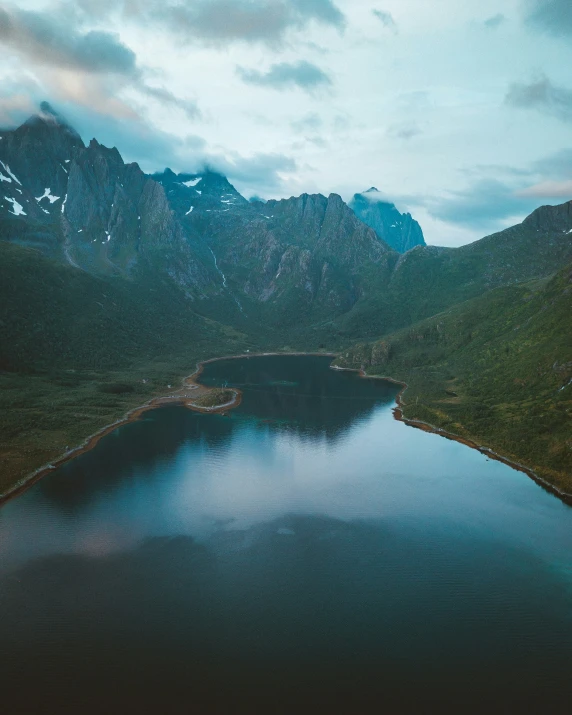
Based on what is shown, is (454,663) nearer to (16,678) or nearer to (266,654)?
(266,654)

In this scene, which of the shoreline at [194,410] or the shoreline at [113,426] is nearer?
the shoreline at [113,426]

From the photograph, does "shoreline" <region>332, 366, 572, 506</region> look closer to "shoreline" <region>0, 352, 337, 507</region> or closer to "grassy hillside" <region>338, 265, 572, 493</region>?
"grassy hillside" <region>338, 265, 572, 493</region>

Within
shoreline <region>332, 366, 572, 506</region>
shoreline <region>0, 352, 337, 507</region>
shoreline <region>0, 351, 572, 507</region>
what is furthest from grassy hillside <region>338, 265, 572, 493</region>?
shoreline <region>0, 352, 337, 507</region>

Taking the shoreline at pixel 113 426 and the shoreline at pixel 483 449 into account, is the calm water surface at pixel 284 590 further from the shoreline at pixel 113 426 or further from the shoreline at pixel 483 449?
the shoreline at pixel 113 426

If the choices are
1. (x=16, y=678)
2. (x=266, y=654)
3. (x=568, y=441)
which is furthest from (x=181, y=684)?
(x=568, y=441)

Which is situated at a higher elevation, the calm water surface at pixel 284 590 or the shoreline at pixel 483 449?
→ the shoreline at pixel 483 449

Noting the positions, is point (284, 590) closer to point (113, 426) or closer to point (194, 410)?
point (113, 426)

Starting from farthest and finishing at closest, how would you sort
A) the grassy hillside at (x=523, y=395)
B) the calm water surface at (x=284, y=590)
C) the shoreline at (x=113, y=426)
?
the grassy hillside at (x=523, y=395), the shoreline at (x=113, y=426), the calm water surface at (x=284, y=590)

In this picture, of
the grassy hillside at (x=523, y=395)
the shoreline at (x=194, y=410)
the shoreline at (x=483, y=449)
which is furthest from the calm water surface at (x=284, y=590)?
the grassy hillside at (x=523, y=395)
